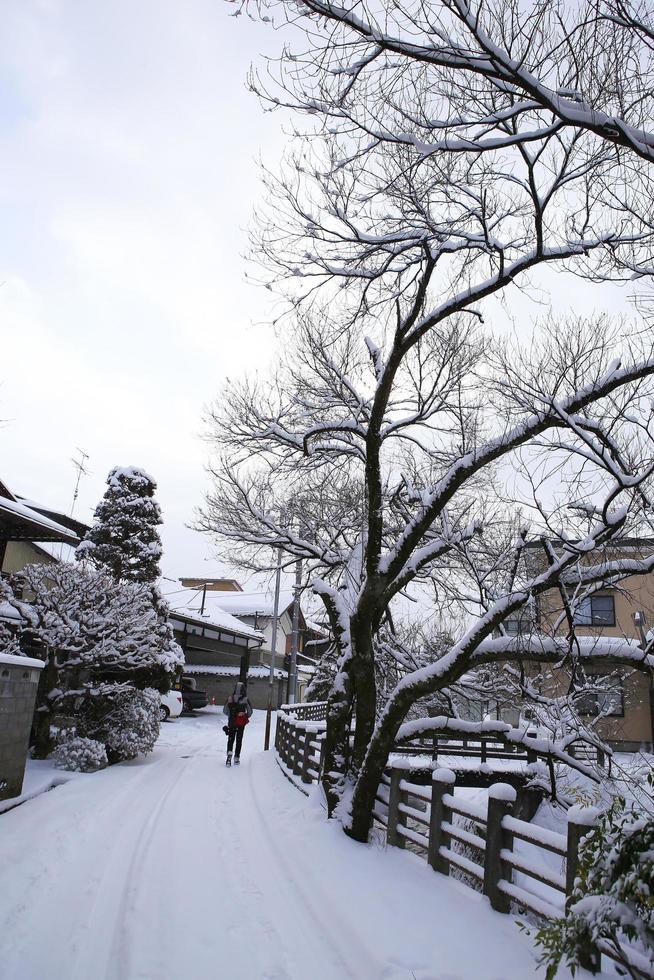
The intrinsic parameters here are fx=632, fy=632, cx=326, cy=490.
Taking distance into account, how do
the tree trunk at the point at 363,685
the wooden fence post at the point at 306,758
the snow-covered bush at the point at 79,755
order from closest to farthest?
the tree trunk at the point at 363,685, the wooden fence post at the point at 306,758, the snow-covered bush at the point at 79,755

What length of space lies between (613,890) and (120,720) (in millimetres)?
13029

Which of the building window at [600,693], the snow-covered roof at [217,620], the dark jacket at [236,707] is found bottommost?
the dark jacket at [236,707]

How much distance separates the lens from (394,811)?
305 inches

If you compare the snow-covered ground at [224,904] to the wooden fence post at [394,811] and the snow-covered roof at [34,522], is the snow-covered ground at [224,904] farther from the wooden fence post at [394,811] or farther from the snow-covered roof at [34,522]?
the snow-covered roof at [34,522]

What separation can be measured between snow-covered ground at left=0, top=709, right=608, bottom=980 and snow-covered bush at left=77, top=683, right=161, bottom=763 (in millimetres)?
4773

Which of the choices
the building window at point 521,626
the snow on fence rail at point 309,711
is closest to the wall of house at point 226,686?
the snow on fence rail at point 309,711

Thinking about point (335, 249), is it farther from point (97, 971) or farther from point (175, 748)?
point (175, 748)

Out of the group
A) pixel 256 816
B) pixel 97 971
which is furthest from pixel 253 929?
pixel 256 816

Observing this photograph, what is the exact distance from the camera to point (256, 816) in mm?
9211

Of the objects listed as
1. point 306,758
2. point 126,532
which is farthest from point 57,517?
point 306,758

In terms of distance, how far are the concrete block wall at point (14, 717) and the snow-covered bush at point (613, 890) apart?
26.3ft

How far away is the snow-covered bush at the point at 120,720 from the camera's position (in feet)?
45.9

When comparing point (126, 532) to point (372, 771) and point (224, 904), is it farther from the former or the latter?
point (224, 904)

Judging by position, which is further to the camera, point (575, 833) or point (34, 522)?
point (34, 522)
